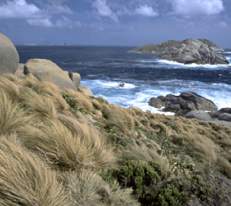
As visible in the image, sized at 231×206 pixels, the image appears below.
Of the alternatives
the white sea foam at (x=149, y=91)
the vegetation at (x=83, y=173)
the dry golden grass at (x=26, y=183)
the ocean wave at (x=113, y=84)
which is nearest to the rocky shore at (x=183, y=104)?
the white sea foam at (x=149, y=91)

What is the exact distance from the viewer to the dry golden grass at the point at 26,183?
10.8 feet

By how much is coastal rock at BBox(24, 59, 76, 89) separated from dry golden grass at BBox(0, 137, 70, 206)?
16.3m

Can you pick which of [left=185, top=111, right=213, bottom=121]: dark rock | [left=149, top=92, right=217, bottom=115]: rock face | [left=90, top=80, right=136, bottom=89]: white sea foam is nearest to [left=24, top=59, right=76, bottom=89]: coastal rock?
[left=185, top=111, right=213, bottom=121]: dark rock

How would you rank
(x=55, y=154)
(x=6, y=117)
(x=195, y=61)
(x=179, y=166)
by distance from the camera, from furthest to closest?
1. (x=195, y=61)
2. (x=179, y=166)
3. (x=6, y=117)
4. (x=55, y=154)

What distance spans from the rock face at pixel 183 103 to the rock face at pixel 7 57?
2639cm

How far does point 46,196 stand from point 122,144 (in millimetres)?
3148

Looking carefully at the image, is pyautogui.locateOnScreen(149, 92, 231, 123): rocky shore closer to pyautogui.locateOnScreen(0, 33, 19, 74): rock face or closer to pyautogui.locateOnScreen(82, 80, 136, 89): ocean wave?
pyautogui.locateOnScreen(82, 80, 136, 89): ocean wave

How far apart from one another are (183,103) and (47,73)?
→ 25353 mm

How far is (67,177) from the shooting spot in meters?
4.03

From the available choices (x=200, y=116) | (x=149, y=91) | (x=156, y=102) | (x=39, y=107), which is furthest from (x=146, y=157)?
(x=149, y=91)

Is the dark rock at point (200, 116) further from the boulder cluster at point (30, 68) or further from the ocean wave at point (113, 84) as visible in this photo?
the ocean wave at point (113, 84)

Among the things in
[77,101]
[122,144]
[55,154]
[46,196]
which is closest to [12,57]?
[77,101]

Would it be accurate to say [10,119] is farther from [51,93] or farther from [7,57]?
[7,57]

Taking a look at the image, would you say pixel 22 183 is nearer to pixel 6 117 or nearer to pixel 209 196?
pixel 6 117
